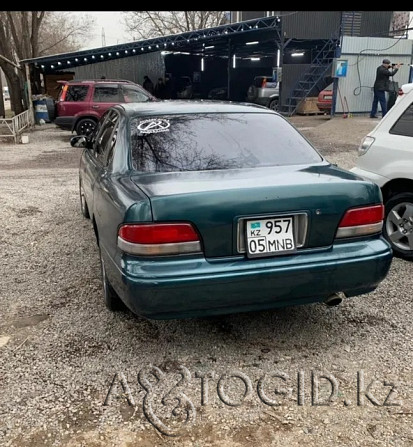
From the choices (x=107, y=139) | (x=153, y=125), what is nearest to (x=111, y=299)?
(x=153, y=125)

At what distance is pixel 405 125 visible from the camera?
180 inches

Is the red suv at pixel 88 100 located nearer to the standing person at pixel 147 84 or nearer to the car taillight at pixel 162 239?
the standing person at pixel 147 84

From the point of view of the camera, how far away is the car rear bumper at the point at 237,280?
259 centimetres

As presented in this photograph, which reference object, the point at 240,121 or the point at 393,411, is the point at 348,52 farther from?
the point at 393,411

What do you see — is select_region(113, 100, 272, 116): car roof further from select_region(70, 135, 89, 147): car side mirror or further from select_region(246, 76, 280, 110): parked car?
select_region(246, 76, 280, 110): parked car

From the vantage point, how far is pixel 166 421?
7.79ft

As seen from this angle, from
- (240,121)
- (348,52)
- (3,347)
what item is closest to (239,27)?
(348,52)

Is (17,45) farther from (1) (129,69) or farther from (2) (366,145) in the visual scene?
(2) (366,145)

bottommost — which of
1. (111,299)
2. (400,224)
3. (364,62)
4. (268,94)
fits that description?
(268,94)

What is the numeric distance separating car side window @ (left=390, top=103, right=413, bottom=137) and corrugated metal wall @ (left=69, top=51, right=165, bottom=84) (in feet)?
70.5

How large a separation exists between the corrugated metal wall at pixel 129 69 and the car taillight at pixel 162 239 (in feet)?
75.2

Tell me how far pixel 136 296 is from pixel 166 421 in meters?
0.68

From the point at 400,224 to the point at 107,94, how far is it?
11.4 meters

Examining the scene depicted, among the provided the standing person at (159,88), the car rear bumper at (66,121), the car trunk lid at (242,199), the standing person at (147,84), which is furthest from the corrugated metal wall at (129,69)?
the car trunk lid at (242,199)
